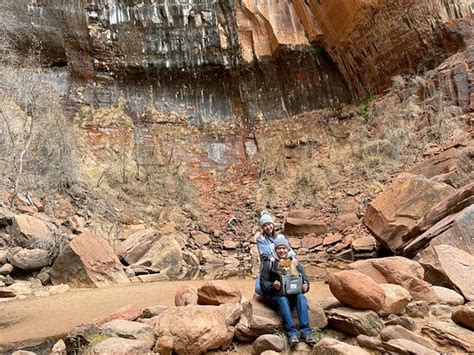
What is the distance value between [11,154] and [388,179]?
11.3 meters

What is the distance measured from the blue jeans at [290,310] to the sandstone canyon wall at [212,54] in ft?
47.9

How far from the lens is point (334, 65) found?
18859 millimetres

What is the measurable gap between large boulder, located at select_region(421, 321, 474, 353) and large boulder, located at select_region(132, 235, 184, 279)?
692 cm

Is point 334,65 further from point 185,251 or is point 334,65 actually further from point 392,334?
point 392,334

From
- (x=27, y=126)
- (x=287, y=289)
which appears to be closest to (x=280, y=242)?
(x=287, y=289)

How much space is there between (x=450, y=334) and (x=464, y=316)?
235 mm

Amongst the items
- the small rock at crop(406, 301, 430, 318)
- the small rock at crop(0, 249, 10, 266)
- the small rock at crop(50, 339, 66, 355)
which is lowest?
the small rock at crop(406, 301, 430, 318)

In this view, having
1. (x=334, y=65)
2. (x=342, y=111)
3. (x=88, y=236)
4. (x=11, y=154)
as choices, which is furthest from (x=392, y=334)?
(x=334, y=65)

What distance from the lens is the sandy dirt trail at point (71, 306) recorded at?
15.9 feet

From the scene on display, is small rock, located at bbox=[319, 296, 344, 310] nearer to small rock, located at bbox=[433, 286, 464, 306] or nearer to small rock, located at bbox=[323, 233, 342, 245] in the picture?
small rock, located at bbox=[433, 286, 464, 306]

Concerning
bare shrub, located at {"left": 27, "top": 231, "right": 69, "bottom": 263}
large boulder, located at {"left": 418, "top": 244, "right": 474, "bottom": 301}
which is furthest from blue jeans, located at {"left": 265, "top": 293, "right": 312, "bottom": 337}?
bare shrub, located at {"left": 27, "top": 231, "right": 69, "bottom": 263}

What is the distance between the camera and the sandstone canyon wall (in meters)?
17.6

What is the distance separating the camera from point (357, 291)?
3891 millimetres

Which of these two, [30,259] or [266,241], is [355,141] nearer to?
[30,259]
